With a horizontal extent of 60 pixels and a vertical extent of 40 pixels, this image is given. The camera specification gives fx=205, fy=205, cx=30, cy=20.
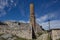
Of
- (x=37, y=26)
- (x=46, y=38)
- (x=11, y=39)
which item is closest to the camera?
(x=46, y=38)

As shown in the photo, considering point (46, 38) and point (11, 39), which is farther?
point (11, 39)

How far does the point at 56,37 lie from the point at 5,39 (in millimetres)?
13057

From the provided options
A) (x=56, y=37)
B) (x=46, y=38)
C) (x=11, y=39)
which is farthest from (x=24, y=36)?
(x=46, y=38)

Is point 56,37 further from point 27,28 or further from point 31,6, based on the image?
point 31,6

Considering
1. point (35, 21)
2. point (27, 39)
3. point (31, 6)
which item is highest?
point (31, 6)

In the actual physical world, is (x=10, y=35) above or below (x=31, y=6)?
below

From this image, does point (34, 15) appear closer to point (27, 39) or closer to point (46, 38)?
point (27, 39)

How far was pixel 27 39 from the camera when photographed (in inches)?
1935

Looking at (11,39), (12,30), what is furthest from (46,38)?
(12,30)

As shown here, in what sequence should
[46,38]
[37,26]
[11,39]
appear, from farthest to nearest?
[37,26]
[11,39]
[46,38]

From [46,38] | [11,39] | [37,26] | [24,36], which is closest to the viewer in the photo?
[46,38]

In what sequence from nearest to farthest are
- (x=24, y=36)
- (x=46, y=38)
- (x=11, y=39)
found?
(x=46, y=38) < (x=11, y=39) < (x=24, y=36)

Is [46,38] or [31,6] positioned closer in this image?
[46,38]

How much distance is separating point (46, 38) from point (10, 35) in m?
13.1
